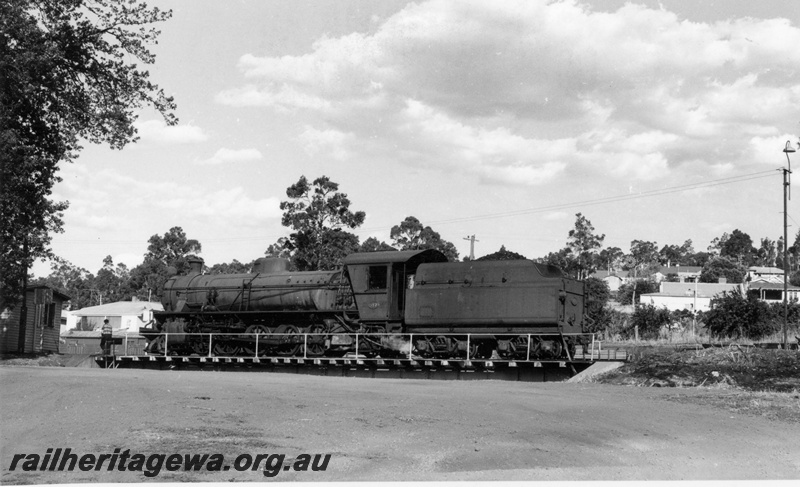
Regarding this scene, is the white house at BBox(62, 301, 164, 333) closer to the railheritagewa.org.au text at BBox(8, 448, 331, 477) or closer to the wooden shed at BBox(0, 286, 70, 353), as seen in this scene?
the wooden shed at BBox(0, 286, 70, 353)

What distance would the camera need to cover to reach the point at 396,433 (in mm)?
10375

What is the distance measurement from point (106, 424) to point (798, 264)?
6322 inches

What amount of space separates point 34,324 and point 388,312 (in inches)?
1184

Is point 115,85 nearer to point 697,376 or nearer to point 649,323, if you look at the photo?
point 697,376

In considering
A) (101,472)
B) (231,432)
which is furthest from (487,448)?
(101,472)

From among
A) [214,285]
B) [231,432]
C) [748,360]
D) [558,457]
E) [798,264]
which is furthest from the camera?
[798,264]

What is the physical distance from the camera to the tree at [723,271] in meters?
126

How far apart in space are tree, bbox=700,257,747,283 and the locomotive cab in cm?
11130

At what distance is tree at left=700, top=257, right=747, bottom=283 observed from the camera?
12588 cm

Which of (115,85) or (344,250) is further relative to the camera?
(344,250)

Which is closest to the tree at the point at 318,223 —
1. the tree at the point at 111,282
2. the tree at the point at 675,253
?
the tree at the point at 111,282

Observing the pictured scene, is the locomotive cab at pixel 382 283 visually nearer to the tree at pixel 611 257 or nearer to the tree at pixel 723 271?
the tree at pixel 723 271

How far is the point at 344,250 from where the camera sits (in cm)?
5706

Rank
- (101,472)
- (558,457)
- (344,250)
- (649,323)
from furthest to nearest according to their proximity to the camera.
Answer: (344,250) < (649,323) < (558,457) < (101,472)
